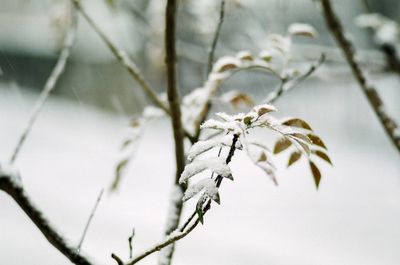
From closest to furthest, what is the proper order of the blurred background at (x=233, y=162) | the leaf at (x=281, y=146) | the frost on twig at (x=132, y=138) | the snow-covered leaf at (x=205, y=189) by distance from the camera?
the snow-covered leaf at (x=205, y=189) < the leaf at (x=281, y=146) < the frost on twig at (x=132, y=138) < the blurred background at (x=233, y=162)

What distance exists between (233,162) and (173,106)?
6.02m

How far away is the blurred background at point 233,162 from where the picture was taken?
131 inches

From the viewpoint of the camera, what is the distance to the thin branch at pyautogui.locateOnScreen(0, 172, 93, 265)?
2.21 ft

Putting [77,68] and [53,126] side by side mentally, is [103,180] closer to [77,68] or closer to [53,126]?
[53,126]

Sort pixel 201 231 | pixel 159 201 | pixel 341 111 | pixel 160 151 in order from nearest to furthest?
pixel 201 231
pixel 159 201
pixel 160 151
pixel 341 111

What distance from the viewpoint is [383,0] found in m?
8.02

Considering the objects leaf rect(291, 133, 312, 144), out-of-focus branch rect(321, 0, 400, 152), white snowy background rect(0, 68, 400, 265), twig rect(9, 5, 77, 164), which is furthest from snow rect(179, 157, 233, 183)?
white snowy background rect(0, 68, 400, 265)

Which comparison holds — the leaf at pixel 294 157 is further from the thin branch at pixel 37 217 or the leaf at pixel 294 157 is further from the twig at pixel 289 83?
the thin branch at pixel 37 217

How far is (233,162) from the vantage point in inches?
274

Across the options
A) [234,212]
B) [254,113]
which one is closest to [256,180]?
[234,212]

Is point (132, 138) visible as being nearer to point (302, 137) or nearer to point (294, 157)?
point (294, 157)

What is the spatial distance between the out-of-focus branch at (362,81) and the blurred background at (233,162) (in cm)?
31

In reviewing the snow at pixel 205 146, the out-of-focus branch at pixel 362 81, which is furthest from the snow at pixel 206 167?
the out-of-focus branch at pixel 362 81

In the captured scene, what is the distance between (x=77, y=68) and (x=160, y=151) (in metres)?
4.47
